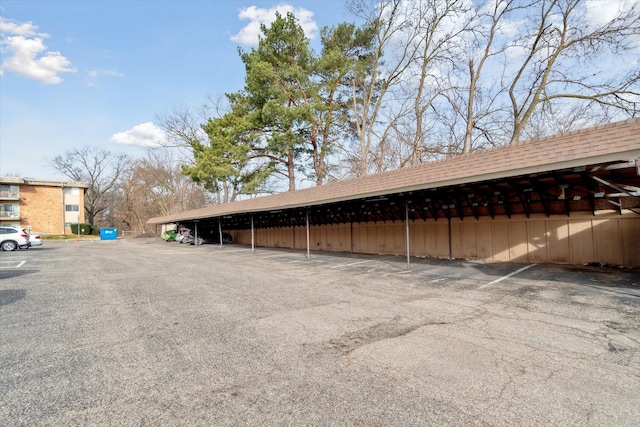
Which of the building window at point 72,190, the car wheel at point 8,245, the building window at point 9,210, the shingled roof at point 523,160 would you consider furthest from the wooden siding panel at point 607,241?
the building window at point 72,190

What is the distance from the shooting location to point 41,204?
43469 mm

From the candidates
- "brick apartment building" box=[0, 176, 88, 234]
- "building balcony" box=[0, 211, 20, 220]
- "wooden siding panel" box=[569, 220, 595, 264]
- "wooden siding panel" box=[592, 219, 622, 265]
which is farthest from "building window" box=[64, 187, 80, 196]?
"wooden siding panel" box=[592, 219, 622, 265]

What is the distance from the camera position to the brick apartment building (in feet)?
134

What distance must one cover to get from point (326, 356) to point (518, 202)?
32.0 ft

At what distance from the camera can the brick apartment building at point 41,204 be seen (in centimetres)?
4091

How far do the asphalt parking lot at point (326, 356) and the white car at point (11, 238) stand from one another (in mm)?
19026

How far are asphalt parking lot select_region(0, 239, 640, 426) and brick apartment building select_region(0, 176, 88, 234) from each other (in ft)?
155

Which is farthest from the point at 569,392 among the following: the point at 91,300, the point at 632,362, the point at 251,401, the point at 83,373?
the point at 91,300

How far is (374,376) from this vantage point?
2979 mm

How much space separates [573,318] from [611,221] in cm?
619

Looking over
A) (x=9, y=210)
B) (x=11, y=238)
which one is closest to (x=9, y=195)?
(x=9, y=210)

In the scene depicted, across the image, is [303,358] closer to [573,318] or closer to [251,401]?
[251,401]

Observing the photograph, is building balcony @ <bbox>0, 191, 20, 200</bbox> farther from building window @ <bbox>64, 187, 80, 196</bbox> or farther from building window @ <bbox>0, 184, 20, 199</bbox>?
building window @ <bbox>64, 187, 80, 196</bbox>

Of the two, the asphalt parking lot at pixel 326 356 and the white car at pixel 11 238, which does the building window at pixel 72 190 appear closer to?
the white car at pixel 11 238
